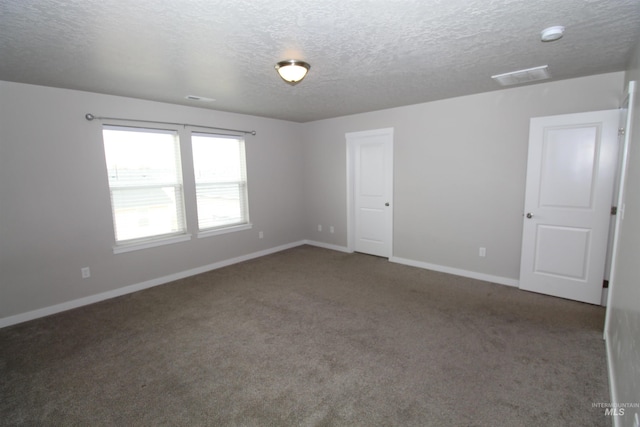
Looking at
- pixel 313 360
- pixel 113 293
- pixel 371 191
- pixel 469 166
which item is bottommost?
pixel 313 360

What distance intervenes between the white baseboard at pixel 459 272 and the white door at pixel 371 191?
0.30m

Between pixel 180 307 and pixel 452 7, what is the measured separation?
3.68 m

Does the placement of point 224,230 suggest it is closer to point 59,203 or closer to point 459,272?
point 59,203

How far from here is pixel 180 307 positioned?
350 cm

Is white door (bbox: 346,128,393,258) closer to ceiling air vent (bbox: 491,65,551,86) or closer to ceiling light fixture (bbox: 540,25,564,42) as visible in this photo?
ceiling air vent (bbox: 491,65,551,86)

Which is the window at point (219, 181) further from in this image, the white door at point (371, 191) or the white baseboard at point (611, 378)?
the white baseboard at point (611, 378)

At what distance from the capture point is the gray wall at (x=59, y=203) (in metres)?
3.09

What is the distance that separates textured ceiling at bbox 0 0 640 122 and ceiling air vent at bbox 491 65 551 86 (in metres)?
0.07

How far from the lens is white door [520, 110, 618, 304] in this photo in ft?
10.3

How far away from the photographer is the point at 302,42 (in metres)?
2.19

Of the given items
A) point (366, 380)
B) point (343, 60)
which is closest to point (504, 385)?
point (366, 380)

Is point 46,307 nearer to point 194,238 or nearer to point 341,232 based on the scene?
point 194,238

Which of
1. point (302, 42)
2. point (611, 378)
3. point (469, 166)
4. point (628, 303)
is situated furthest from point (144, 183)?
point (611, 378)

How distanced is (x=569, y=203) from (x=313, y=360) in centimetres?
317
